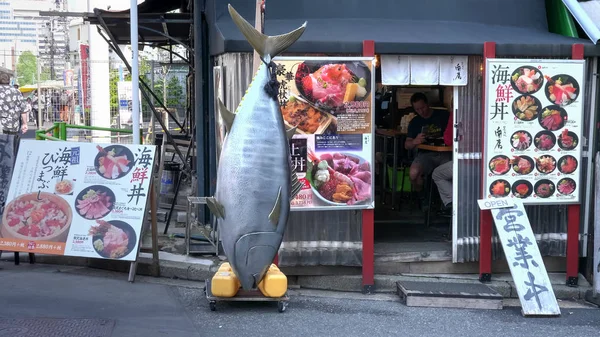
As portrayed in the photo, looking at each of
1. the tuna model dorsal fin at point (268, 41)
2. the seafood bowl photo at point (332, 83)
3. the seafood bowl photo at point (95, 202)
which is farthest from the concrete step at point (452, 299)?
the seafood bowl photo at point (95, 202)

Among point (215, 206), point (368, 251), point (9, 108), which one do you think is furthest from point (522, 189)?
point (9, 108)

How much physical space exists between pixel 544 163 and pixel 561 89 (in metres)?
0.79

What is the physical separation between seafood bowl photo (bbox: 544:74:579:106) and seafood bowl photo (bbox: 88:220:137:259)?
15.0 ft

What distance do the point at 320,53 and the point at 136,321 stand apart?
3125mm

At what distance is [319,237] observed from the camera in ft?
23.5

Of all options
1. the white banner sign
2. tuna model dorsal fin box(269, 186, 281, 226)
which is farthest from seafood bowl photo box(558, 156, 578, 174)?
tuna model dorsal fin box(269, 186, 281, 226)

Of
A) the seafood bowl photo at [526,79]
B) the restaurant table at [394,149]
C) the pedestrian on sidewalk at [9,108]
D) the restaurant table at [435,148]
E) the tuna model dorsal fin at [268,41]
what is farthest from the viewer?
the pedestrian on sidewalk at [9,108]

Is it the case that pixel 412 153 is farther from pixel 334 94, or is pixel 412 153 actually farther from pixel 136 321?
pixel 136 321

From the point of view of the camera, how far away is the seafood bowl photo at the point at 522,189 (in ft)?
23.7

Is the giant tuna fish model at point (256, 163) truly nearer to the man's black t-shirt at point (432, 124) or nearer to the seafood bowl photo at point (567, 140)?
the seafood bowl photo at point (567, 140)

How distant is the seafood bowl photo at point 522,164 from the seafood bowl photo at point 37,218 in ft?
15.4

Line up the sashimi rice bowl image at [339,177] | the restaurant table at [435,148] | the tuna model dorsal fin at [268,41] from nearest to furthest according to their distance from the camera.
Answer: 1. the tuna model dorsal fin at [268,41]
2. the sashimi rice bowl image at [339,177]
3. the restaurant table at [435,148]

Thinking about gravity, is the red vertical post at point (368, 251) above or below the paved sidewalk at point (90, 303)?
above

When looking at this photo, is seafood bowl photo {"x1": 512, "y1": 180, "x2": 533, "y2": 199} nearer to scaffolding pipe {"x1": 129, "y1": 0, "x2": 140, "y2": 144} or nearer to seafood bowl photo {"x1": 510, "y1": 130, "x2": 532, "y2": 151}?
seafood bowl photo {"x1": 510, "y1": 130, "x2": 532, "y2": 151}
